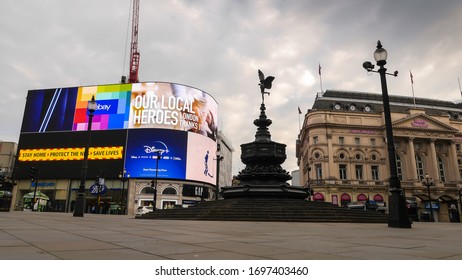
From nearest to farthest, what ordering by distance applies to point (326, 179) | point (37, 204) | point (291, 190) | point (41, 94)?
1. point (291, 190)
2. point (37, 204)
3. point (326, 179)
4. point (41, 94)

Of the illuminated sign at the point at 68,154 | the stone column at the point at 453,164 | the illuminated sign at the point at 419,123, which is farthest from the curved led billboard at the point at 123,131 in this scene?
the stone column at the point at 453,164

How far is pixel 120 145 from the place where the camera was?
59625 mm

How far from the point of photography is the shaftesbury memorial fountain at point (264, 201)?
16.3 m

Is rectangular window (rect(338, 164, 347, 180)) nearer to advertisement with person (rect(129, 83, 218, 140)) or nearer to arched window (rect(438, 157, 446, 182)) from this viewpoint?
arched window (rect(438, 157, 446, 182))

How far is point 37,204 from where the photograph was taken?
4894 cm

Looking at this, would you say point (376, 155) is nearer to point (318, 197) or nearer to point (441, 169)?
point (441, 169)

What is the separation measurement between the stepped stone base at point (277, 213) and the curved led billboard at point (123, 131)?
138 ft

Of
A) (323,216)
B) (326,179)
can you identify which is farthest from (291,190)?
(326,179)

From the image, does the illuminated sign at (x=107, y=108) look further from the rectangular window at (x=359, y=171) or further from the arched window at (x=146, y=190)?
the rectangular window at (x=359, y=171)

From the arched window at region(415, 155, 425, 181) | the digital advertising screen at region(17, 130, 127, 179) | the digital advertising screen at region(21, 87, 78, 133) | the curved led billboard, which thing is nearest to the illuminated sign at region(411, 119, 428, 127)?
the arched window at region(415, 155, 425, 181)

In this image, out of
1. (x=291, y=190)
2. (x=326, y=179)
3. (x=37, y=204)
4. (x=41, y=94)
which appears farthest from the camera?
(x=41, y=94)

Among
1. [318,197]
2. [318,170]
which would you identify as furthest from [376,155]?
[318,197]
